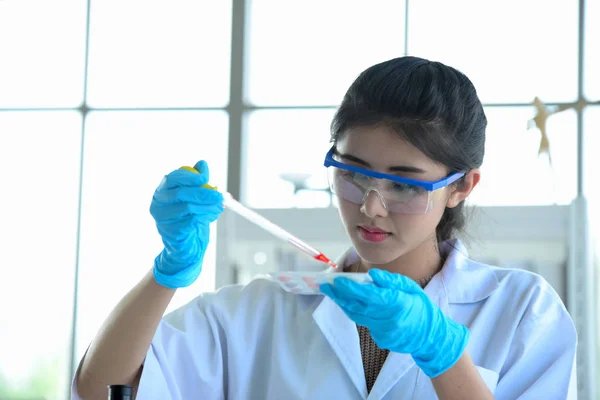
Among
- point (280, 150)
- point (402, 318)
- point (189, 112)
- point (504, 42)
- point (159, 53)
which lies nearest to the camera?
point (402, 318)

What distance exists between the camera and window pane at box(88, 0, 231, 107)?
461cm

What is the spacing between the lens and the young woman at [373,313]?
1446 mm

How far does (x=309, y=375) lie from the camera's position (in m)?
1.62

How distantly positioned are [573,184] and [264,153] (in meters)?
1.69

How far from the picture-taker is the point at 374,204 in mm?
1523

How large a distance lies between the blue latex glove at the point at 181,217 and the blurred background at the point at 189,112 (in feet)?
8.53

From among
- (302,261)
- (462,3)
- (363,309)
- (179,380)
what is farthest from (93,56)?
(363,309)

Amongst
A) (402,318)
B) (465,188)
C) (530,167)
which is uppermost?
(530,167)

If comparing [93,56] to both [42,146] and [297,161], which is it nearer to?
[42,146]

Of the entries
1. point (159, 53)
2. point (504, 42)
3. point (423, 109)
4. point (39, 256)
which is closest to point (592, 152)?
point (504, 42)

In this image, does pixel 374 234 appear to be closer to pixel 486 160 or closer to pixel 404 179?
pixel 404 179

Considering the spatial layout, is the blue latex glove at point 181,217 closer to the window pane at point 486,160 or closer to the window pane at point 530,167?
the window pane at point 486,160

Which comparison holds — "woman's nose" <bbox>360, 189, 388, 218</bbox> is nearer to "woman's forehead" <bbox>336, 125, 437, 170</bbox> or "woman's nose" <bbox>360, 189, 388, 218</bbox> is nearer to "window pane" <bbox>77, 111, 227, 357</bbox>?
"woman's forehead" <bbox>336, 125, 437, 170</bbox>

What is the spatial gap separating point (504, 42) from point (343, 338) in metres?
3.13
